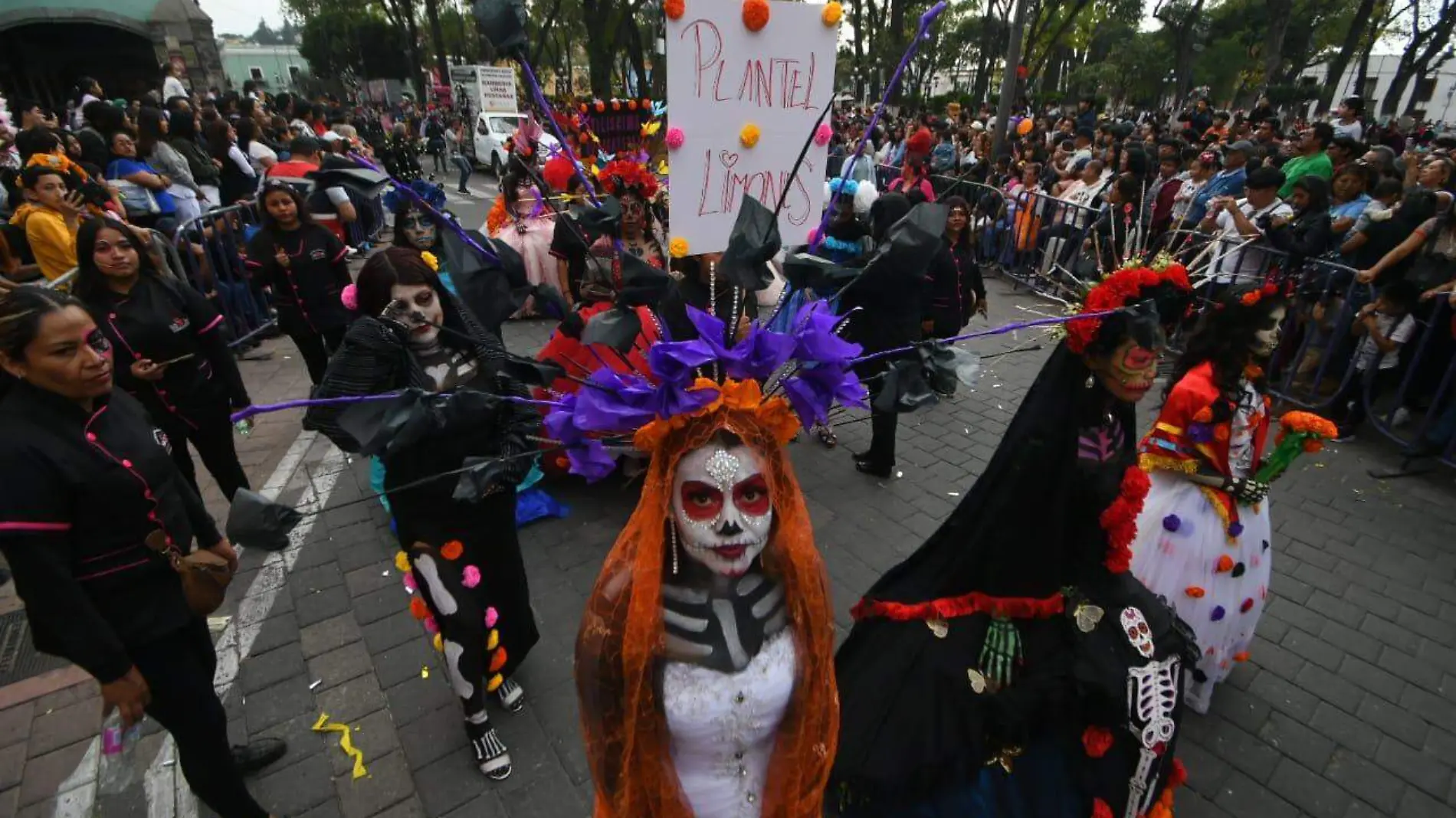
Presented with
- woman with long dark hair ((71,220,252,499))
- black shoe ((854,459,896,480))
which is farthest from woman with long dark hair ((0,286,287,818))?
black shoe ((854,459,896,480))

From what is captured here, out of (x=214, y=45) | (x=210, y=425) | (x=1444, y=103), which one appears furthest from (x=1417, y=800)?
(x=1444, y=103)

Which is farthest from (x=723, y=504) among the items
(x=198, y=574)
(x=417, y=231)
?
(x=417, y=231)

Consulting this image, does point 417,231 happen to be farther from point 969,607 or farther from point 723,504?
point 969,607

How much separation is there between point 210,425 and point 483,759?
2.69 m

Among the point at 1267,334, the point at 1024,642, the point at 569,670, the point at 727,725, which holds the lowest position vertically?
the point at 569,670

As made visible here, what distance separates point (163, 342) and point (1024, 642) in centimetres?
449

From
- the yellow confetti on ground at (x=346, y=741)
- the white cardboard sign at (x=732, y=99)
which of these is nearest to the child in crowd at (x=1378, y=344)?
the white cardboard sign at (x=732, y=99)

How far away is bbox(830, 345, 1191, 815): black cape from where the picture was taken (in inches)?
102

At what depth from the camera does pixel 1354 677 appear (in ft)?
12.6

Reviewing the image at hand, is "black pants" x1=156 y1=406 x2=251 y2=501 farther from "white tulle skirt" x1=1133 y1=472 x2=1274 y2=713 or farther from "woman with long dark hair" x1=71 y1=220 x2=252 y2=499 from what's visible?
"white tulle skirt" x1=1133 y1=472 x2=1274 y2=713

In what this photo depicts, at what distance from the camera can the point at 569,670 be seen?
386 cm

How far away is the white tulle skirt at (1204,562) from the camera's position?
10.7 feet

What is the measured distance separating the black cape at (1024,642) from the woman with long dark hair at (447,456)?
5.29 feet

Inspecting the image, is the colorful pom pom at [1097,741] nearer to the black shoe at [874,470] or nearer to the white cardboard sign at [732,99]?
the white cardboard sign at [732,99]
